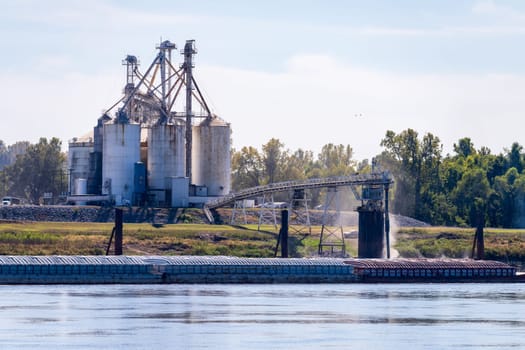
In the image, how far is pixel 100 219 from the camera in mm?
192375

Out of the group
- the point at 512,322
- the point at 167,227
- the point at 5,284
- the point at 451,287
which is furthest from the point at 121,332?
the point at 167,227

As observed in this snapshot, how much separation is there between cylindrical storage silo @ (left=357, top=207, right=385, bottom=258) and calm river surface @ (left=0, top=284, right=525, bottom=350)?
3032 centimetres

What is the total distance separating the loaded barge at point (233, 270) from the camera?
461ft

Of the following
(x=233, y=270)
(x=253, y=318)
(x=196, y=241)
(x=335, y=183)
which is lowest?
(x=253, y=318)

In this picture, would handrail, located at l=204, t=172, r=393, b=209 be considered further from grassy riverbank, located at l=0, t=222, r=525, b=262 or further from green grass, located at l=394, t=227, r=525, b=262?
green grass, located at l=394, t=227, r=525, b=262

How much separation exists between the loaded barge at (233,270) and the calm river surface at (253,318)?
3.36 m

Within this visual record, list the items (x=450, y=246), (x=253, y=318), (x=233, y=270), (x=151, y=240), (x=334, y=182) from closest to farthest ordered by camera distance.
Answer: (x=253, y=318)
(x=233, y=270)
(x=151, y=240)
(x=334, y=182)
(x=450, y=246)

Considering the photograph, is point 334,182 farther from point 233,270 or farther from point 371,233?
point 233,270

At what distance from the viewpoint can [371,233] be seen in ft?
567

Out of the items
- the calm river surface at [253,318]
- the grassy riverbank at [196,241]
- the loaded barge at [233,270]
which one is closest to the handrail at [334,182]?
the grassy riverbank at [196,241]

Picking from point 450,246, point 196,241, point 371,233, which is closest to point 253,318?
point 371,233

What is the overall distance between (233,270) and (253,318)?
44887 mm

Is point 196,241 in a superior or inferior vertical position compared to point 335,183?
inferior

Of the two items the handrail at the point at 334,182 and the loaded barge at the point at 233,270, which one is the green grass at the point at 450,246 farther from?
the loaded barge at the point at 233,270
